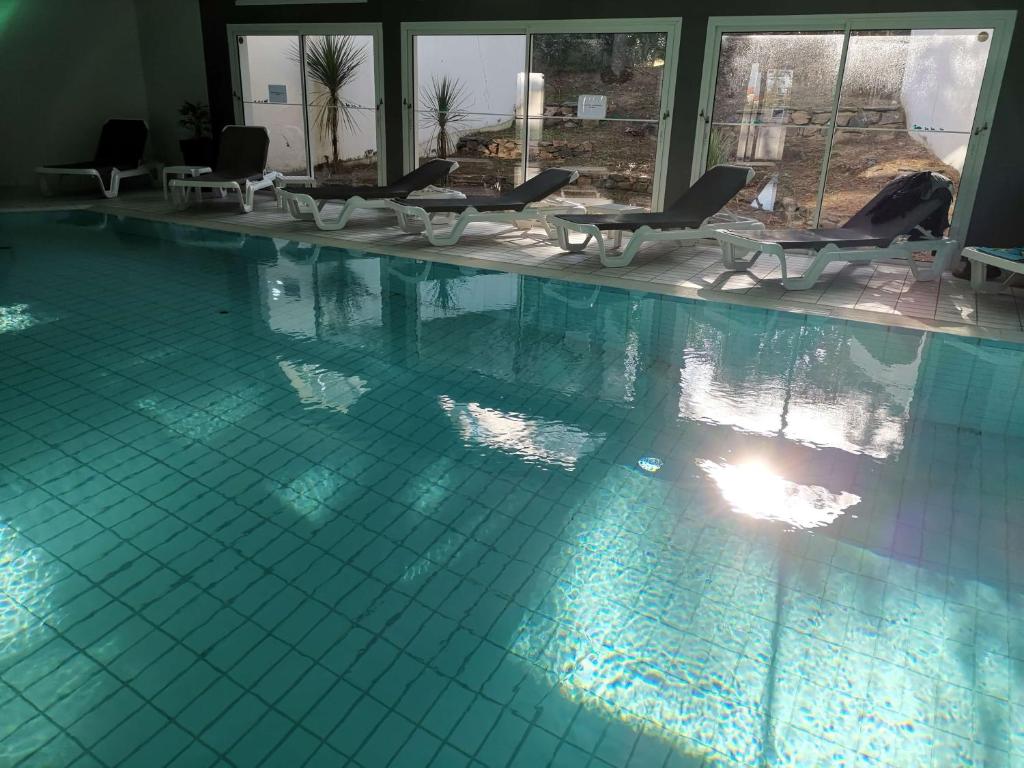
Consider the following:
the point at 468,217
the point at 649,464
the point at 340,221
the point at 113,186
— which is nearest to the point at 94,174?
the point at 113,186

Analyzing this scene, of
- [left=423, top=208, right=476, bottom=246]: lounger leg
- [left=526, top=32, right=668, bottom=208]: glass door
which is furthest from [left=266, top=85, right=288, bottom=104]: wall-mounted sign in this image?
[left=423, top=208, right=476, bottom=246]: lounger leg

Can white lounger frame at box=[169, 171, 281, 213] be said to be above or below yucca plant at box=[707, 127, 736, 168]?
below

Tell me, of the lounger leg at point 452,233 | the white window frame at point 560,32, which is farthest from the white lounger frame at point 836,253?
the lounger leg at point 452,233

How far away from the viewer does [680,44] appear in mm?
7531

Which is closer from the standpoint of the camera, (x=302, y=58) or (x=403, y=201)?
(x=403, y=201)

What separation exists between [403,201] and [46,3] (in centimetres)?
657

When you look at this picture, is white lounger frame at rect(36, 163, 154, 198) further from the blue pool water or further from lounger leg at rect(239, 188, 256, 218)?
the blue pool water

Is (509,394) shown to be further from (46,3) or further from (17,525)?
(46,3)

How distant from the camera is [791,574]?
2.48 m

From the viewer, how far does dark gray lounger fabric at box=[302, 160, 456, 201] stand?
7988mm

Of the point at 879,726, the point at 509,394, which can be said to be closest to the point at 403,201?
the point at 509,394

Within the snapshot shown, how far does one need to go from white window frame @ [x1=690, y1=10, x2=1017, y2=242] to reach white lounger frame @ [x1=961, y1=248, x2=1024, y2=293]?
31.9 inches

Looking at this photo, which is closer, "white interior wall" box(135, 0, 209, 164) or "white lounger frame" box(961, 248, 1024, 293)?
"white lounger frame" box(961, 248, 1024, 293)

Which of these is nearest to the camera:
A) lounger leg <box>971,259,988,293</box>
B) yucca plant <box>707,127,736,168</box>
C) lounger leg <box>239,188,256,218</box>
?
lounger leg <box>971,259,988,293</box>
